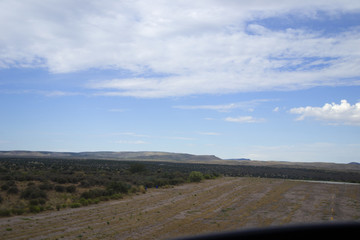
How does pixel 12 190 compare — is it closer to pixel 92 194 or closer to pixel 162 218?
pixel 92 194

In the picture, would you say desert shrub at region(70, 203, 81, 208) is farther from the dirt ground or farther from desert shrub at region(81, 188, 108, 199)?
desert shrub at region(81, 188, 108, 199)

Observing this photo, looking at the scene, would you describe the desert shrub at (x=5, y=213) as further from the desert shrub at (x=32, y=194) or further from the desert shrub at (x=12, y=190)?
the desert shrub at (x=12, y=190)

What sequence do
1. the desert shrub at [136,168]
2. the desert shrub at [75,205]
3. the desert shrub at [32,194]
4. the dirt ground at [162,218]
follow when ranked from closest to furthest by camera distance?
the dirt ground at [162,218]
the desert shrub at [75,205]
the desert shrub at [32,194]
the desert shrub at [136,168]

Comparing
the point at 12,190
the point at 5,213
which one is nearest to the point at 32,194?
the point at 12,190

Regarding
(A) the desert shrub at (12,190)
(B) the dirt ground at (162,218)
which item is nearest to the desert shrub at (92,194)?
(B) the dirt ground at (162,218)

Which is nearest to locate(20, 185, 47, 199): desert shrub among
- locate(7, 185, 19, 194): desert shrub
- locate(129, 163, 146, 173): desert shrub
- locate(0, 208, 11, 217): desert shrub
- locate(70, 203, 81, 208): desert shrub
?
locate(7, 185, 19, 194): desert shrub

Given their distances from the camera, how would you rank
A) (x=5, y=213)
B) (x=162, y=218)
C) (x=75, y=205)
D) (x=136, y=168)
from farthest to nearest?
(x=136, y=168) < (x=75, y=205) < (x=5, y=213) < (x=162, y=218)

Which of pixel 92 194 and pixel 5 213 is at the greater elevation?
pixel 92 194

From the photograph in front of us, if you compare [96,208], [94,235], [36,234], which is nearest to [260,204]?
[96,208]

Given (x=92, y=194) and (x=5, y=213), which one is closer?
(x=5, y=213)

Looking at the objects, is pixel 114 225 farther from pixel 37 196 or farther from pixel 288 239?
pixel 288 239

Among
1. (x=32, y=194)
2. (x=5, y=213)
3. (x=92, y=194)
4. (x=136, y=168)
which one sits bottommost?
(x=5, y=213)

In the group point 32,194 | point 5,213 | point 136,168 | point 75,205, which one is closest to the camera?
point 5,213

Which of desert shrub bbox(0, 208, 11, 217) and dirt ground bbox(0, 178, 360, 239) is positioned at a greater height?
dirt ground bbox(0, 178, 360, 239)
